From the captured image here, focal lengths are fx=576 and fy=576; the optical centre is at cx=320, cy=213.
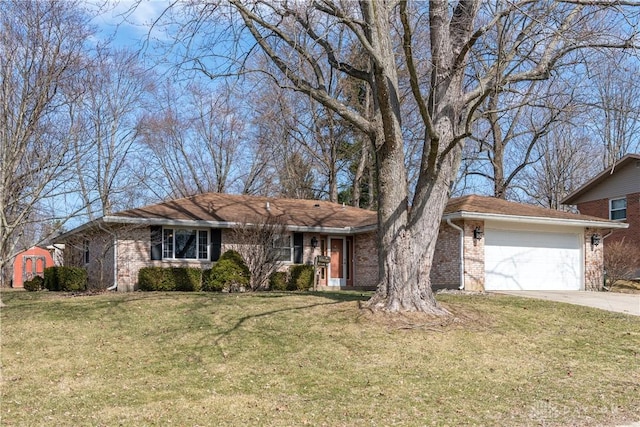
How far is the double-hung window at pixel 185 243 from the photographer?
19.2 m

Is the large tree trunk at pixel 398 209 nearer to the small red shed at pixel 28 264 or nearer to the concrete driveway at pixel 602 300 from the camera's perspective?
the concrete driveway at pixel 602 300

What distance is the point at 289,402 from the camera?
6.71 metres

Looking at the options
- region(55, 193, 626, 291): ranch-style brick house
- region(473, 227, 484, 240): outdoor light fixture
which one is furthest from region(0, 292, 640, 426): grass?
region(55, 193, 626, 291): ranch-style brick house

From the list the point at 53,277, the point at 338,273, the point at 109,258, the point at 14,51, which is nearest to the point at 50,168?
the point at 14,51

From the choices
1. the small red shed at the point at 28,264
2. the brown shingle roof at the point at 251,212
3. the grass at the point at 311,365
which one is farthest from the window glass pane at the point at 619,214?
the small red shed at the point at 28,264

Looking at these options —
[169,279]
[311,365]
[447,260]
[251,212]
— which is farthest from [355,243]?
[311,365]

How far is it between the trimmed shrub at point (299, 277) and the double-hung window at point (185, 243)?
2.96 meters

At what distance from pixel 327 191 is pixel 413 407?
27732mm

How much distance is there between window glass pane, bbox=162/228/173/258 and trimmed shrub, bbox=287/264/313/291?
4.12 meters

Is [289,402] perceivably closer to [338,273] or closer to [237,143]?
[338,273]

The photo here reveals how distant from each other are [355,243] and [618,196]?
12200 mm

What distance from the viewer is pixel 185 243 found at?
19.5 meters

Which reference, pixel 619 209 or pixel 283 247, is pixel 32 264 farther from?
pixel 619 209

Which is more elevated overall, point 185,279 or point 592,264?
point 592,264
